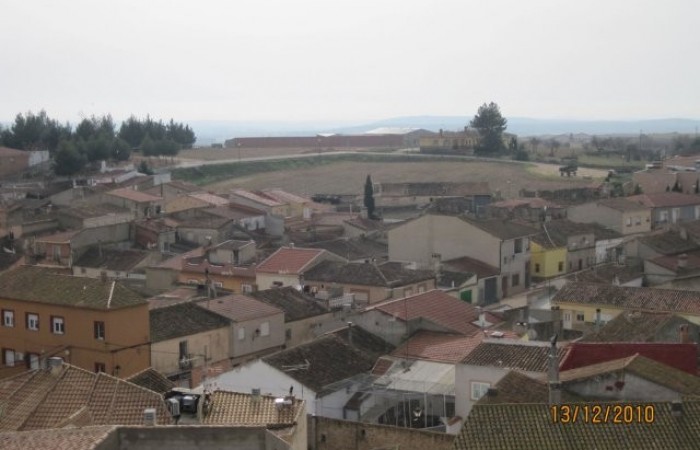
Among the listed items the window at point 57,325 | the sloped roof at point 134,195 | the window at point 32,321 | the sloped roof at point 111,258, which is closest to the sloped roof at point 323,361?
the window at point 57,325

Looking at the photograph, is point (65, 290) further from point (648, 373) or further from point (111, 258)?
point (111, 258)

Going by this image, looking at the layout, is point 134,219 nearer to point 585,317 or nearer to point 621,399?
point 585,317

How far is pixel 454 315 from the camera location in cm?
3078

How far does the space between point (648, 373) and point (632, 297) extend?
47.4ft

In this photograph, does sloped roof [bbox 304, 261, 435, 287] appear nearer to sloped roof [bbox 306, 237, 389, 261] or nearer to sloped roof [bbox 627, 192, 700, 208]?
sloped roof [bbox 306, 237, 389, 261]

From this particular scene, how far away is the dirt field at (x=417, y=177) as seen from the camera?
87812 millimetres

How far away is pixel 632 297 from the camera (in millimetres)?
33250

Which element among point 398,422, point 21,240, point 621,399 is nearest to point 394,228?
point 21,240

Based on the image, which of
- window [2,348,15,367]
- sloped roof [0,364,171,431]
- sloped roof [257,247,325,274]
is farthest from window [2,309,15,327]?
sloped roof [257,247,325,274]

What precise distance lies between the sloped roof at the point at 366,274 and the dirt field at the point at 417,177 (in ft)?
140

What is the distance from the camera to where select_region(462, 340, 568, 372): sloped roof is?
23.0 meters

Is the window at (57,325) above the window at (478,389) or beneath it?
above
